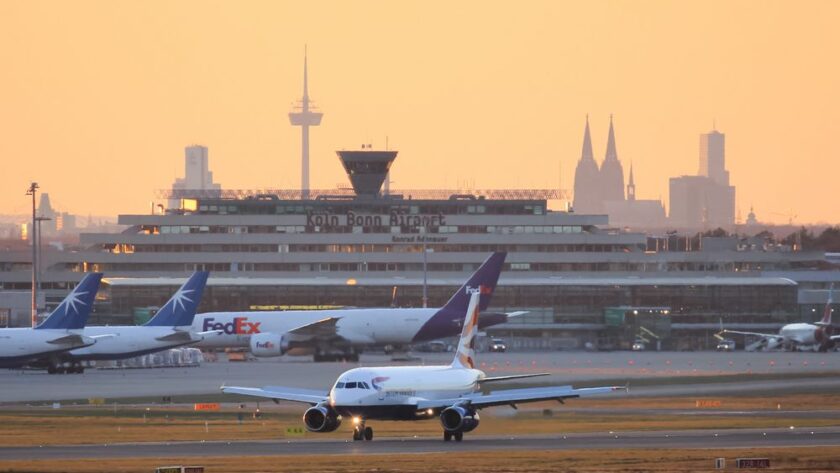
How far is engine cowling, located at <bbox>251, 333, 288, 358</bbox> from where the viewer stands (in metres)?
125

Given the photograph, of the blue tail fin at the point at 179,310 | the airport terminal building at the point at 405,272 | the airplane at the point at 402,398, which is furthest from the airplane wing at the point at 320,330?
the airplane at the point at 402,398

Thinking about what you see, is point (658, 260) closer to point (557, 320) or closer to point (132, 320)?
point (557, 320)

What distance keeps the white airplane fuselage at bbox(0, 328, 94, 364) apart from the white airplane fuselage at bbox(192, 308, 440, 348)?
22.6 m

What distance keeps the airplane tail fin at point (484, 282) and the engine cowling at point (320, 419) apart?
2194 inches

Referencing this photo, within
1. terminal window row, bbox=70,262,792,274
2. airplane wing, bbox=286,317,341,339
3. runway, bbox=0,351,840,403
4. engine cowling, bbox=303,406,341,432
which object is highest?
terminal window row, bbox=70,262,792,274

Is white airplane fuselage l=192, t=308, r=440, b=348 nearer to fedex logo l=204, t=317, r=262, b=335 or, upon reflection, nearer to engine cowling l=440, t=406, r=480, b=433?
fedex logo l=204, t=317, r=262, b=335

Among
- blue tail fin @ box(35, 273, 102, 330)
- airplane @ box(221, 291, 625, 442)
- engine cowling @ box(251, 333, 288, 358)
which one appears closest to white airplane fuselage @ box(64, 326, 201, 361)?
blue tail fin @ box(35, 273, 102, 330)

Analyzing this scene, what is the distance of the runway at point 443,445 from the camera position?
2108 inches

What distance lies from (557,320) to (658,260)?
3208 centimetres

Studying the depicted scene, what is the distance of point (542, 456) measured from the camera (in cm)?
5147

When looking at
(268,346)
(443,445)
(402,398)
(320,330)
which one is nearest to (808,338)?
(320,330)

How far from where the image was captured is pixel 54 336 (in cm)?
10631

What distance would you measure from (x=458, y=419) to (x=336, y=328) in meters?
70.6

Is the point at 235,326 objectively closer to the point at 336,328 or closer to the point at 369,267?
the point at 336,328
